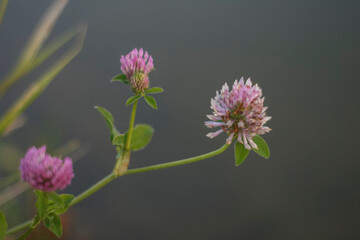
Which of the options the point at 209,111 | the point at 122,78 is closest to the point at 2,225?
the point at 122,78

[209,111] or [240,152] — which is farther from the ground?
[209,111]

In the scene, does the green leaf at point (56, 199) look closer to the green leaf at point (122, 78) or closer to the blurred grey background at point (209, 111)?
the green leaf at point (122, 78)

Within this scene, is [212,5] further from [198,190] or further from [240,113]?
[240,113]

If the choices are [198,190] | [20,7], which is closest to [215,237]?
[198,190]

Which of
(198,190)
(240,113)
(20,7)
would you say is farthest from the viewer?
(198,190)

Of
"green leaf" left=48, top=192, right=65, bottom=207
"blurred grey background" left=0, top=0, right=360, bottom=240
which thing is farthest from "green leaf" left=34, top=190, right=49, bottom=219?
"blurred grey background" left=0, top=0, right=360, bottom=240

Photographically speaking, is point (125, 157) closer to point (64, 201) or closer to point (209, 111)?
point (64, 201)
